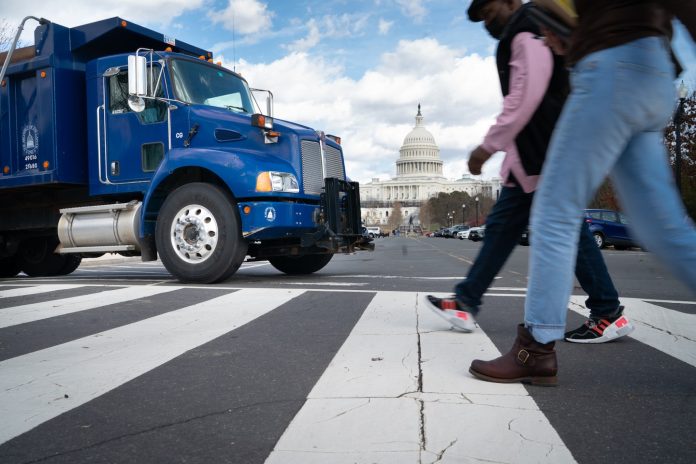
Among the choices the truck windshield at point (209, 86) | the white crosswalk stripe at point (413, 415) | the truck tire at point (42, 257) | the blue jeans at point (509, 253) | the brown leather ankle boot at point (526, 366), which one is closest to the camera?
the white crosswalk stripe at point (413, 415)

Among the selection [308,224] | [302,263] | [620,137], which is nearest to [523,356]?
[620,137]

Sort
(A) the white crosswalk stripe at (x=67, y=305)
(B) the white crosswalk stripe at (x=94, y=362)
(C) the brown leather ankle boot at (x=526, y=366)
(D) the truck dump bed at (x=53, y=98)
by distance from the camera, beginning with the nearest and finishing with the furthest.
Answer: (B) the white crosswalk stripe at (x=94, y=362)
(C) the brown leather ankle boot at (x=526, y=366)
(A) the white crosswalk stripe at (x=67, y=305)
(D) the truck dump bed at (x=53, y=98)

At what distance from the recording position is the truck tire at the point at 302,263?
859 centimetres

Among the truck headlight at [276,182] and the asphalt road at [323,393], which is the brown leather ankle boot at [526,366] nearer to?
the asphalt road at [323,393]

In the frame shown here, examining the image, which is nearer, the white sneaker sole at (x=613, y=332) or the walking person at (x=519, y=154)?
the walking person at (x=519, y=154)

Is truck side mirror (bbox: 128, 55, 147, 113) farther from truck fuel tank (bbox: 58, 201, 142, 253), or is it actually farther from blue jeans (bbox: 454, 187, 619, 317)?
blue jeans (bbox: 454, 187, 619, 317)

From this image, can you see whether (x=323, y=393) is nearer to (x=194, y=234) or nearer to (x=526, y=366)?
(x=526, y=366)

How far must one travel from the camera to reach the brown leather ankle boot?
234 cm

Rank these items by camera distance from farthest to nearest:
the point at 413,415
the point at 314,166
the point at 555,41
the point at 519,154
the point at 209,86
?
the point at 209,86
the point at 314,166
the point at 519,154
the point at 555,41
the point at 413,415

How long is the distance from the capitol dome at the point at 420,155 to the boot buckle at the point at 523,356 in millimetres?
136875

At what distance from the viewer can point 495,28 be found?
3145 millimetres

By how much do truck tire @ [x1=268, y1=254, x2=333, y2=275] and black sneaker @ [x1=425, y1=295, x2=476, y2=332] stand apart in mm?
5284

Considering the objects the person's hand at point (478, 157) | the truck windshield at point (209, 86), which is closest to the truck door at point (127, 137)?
the truck windshield at point (209, 86)

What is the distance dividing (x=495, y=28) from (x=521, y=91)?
0.59 metres
